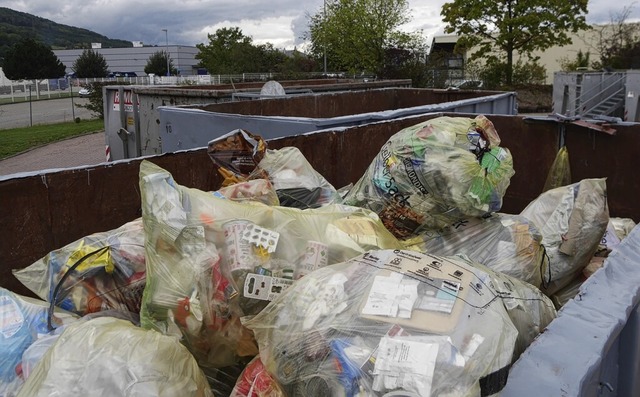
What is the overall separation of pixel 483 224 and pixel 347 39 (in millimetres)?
27239

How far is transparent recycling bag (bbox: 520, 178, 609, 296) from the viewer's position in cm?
280

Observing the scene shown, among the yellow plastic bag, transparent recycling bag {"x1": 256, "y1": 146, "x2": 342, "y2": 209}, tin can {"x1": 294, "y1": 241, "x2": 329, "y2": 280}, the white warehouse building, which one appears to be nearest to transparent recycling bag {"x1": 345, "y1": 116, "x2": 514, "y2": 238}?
transparent recycling bag {"x1": 256, "y1": 146, "x2": 342, "y2": 209}

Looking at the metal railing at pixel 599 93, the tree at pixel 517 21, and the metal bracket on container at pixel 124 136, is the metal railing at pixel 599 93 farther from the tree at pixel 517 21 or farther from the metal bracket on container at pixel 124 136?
the metal bracket on container at pixel 124 136

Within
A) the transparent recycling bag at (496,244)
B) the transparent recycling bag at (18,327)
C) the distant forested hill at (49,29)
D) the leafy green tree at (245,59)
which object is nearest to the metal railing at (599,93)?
the transparent recycling bag at (496,244)

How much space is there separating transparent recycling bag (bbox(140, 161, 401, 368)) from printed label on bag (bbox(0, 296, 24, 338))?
0.45m

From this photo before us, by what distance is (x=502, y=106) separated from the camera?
8.45 meters

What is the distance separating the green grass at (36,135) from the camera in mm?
15051

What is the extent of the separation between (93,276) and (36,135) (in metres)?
18.0

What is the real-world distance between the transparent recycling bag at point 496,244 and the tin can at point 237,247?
3.12 ft

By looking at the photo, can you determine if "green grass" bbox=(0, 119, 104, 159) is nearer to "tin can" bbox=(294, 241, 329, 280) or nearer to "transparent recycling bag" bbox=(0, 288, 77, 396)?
"transparent recycling bag" bbox=(0, 288, 77, 396)

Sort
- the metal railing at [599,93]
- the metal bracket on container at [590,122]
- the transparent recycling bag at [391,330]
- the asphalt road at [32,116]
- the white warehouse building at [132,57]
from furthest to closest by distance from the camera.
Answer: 1. the white warehouse building at [132,57]
2. the asphalt road at [32,116]
3. the metal railing at [599,93]
4. the metal bracket on container at [590,122]
5. the transparent recycling bag at [391,330]

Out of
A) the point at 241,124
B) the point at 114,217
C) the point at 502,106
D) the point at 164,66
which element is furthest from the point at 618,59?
the point at 164,66

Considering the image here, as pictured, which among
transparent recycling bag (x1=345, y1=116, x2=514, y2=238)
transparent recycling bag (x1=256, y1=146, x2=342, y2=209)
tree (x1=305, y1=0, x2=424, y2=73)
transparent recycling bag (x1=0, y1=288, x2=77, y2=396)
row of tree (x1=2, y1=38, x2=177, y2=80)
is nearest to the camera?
transparent recycling bag (x1=0, y1=288, x2=77, y2=396)

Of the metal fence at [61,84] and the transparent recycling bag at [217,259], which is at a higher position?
the metal fence at [61,84]
